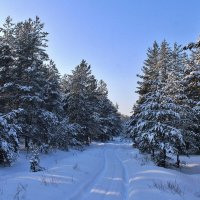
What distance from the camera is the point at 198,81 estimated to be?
1683cm

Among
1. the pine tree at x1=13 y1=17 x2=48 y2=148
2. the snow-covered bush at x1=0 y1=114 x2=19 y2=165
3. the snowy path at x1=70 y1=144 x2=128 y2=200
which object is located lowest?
the snowy path at x1=70 y1=144 x2=128 y2=200

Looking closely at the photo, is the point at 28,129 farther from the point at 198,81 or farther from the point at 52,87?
the point at 198,81

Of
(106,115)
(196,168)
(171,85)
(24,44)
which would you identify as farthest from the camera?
(106,115)

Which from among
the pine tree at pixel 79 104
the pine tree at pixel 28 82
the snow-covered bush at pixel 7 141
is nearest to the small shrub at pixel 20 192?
the snow-covered bush at pixel 7 141

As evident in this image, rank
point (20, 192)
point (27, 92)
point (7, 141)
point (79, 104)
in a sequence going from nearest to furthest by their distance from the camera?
1. point (20, 192)
2. point (7, 141)
3. point (27, 92)
4. point (79, 104)

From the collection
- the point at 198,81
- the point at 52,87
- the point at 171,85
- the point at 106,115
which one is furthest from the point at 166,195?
the point at 106,115

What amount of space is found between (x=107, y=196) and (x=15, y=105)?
19.2 metres

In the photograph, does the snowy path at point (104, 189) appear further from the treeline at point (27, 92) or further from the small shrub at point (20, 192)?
the treeline at point (27, 92)

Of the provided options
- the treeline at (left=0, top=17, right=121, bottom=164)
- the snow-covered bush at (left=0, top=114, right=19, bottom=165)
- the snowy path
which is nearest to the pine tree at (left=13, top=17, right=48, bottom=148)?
the treeline at (left=0, top=17, right=121, bottom=164)

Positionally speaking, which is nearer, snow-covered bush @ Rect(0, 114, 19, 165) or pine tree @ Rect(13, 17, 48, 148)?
snow-covered bush @ Rect(0, 114, 19, 165)

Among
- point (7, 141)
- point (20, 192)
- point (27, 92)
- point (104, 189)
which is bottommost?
point (104, 189)

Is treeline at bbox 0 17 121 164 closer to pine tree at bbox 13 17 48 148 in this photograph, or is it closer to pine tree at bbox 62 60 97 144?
pine tree at bbox 13 17 48 148

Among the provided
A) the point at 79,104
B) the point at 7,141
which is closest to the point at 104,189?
the point at 7,141

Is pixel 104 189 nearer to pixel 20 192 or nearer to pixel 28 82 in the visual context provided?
pixel 20 192
